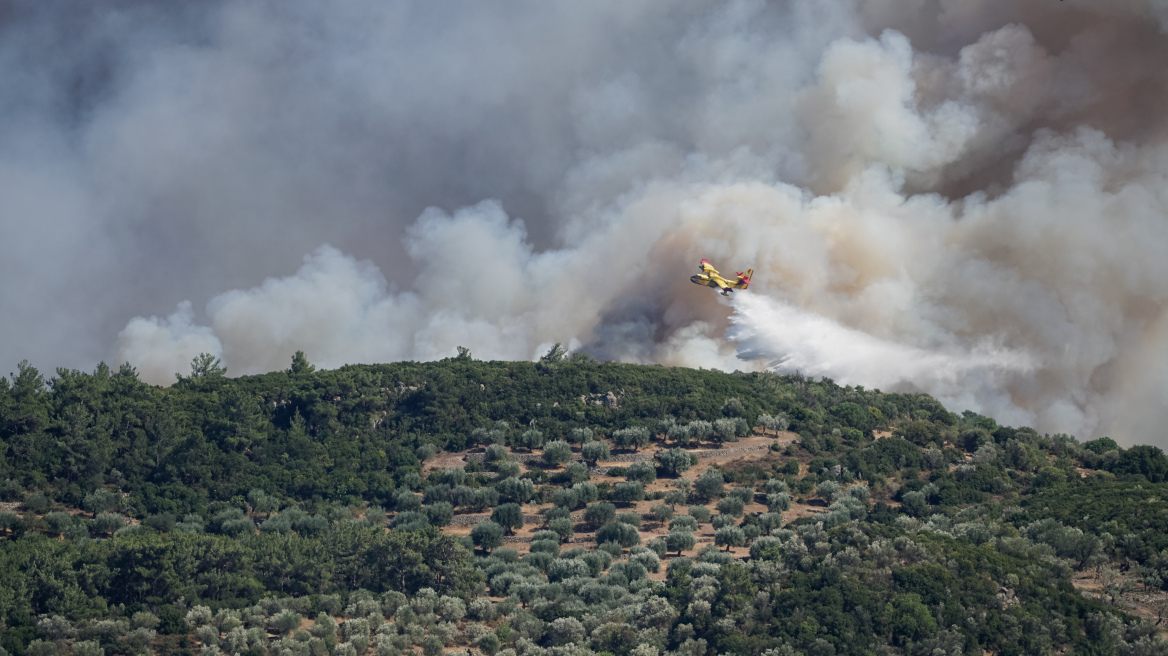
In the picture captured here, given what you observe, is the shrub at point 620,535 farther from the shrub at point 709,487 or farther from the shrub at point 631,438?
the shrub at point 631,438

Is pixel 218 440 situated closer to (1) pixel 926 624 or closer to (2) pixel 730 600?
(2) pixel 730 600

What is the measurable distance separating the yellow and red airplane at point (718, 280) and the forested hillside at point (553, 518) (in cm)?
952

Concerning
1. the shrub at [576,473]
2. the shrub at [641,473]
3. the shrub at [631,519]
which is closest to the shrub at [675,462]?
the shrub at [641,473]

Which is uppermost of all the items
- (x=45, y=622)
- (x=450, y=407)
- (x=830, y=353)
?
(x=830, y=353)

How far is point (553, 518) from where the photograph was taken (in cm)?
10456

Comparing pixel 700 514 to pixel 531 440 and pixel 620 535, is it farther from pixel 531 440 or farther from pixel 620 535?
pixel 531 440

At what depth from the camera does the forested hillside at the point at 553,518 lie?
77375 millimetres

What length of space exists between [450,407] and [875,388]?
49752 mm

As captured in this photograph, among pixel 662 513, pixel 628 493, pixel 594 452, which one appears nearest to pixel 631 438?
pixel 594 452

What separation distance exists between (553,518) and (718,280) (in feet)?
139

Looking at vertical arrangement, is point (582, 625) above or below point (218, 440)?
below

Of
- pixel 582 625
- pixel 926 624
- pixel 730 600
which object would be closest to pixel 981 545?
pixel 926 624

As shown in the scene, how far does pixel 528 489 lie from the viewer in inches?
4326

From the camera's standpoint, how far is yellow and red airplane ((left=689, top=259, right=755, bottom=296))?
136 meters
